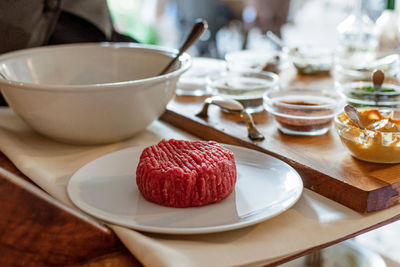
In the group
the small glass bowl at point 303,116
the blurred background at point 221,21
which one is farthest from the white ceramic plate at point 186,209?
the blurred background at point 221,21

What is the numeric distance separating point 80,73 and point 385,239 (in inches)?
49.3

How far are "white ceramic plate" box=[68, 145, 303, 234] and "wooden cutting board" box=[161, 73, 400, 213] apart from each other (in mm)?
43

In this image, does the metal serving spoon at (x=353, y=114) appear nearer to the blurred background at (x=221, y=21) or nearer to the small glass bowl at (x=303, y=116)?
the small glass bowl at (x=303, y=116)

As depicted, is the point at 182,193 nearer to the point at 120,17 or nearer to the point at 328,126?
the point at 328,126

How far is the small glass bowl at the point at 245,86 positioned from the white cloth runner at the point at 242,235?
1.12 feet

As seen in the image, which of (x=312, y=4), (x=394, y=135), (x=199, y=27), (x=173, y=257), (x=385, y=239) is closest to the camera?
(x=173, y=257)

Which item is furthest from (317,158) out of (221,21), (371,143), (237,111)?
(221,21)

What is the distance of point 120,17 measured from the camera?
4.32 m

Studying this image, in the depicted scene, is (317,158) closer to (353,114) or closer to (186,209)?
(353,114)

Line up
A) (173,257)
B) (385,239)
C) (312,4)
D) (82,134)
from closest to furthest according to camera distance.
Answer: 1. (173,257)
2. (82,134)
3. (385,239)
4. (312,4)

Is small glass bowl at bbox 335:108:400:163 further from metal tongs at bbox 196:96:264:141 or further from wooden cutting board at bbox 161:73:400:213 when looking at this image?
metal tongs at bbox 196:96:264:141

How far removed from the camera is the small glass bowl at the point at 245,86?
3.24ft

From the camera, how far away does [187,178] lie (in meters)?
0.58

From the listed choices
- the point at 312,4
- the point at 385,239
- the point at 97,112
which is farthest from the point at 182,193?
the point at 312,4
